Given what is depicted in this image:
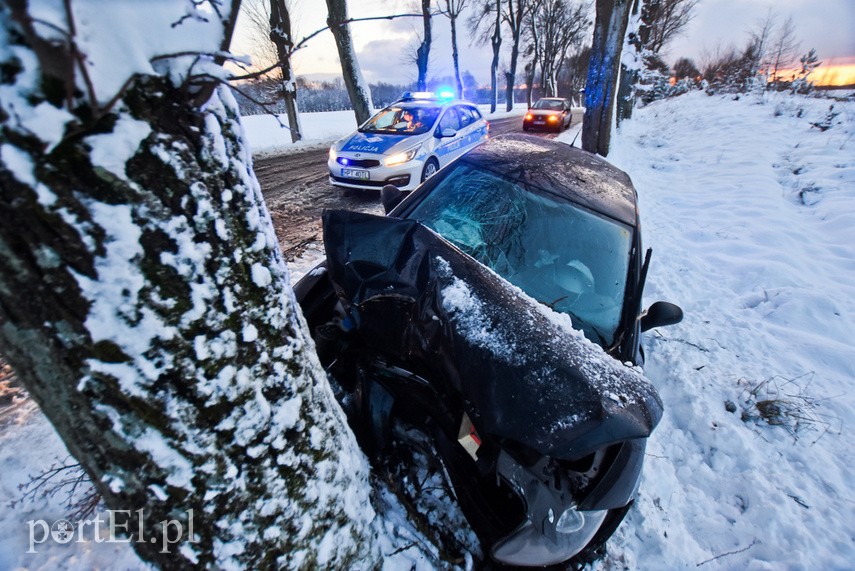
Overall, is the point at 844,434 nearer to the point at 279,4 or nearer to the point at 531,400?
the point at 531,400

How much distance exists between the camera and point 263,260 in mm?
855

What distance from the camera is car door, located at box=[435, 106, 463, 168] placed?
6602 millimetres

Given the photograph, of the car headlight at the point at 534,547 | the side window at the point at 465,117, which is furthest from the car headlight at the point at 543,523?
the side window at the point at 465,117

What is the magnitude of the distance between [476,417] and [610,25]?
31.4ft

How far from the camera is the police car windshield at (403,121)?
6.50 meters

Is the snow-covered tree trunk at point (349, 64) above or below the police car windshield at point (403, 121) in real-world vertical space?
above

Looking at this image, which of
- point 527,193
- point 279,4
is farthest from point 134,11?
point 279,4

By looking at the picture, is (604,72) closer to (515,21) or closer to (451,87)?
(451,87)

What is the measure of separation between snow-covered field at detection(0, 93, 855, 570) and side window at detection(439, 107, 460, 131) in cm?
377

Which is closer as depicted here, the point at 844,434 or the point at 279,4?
the point at 844,434

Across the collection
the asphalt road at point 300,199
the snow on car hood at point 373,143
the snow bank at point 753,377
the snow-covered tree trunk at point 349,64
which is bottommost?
the snow bank at point 753,377

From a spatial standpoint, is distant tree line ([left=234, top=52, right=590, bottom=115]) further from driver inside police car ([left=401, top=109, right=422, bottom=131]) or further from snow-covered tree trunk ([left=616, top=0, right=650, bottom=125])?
driver inside police car ([left=401, top=109, right=422, bottom=131])

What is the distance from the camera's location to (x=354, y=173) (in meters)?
5.89

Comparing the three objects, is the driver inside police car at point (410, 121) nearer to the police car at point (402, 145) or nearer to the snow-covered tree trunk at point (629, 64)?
the police car at point (402, 145)
